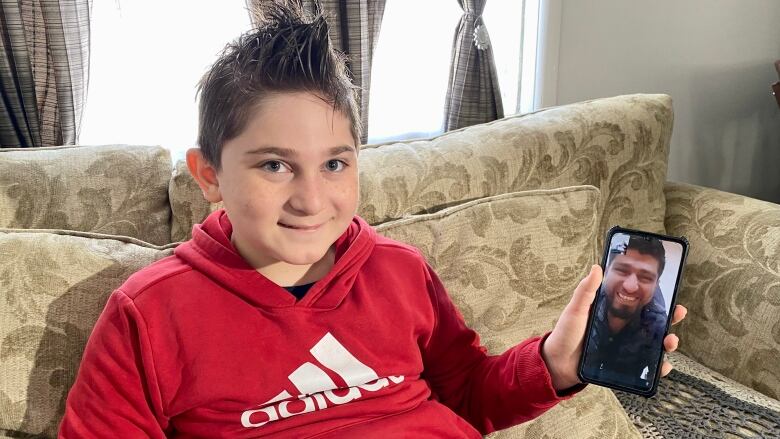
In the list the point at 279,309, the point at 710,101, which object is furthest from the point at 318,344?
the point at 710,101

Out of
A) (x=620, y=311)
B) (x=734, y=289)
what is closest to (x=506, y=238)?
(x=620, y=311)

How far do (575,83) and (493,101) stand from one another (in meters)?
0.44

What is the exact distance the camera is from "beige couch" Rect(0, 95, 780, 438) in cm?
104

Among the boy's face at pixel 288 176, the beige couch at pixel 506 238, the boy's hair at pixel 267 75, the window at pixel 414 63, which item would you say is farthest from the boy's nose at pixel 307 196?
the window at pixel 414 63

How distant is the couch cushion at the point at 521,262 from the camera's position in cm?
124

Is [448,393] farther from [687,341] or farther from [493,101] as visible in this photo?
[493,101]

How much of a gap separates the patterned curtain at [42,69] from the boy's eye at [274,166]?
707 millimetres

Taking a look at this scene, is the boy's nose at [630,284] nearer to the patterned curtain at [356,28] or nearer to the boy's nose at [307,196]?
the boy's nose at [307,196]

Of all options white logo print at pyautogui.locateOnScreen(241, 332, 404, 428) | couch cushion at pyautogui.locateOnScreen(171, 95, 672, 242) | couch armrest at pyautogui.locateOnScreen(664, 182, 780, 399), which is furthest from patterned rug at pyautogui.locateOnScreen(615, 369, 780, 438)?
white logo print at pyautogui.locateOnScreen(241, 332, 404, 428)

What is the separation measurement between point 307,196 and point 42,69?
0.78 meters

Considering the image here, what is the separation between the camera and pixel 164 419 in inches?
36.8

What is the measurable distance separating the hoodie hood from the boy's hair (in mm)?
112

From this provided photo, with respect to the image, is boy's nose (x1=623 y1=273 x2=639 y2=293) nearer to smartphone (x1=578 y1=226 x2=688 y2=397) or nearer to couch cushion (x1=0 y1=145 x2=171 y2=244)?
smartphone (x1=578 y1=226 x2=688 y2=397)

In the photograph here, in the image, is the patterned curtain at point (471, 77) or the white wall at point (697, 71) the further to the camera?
the white wall at point (697, 71)
